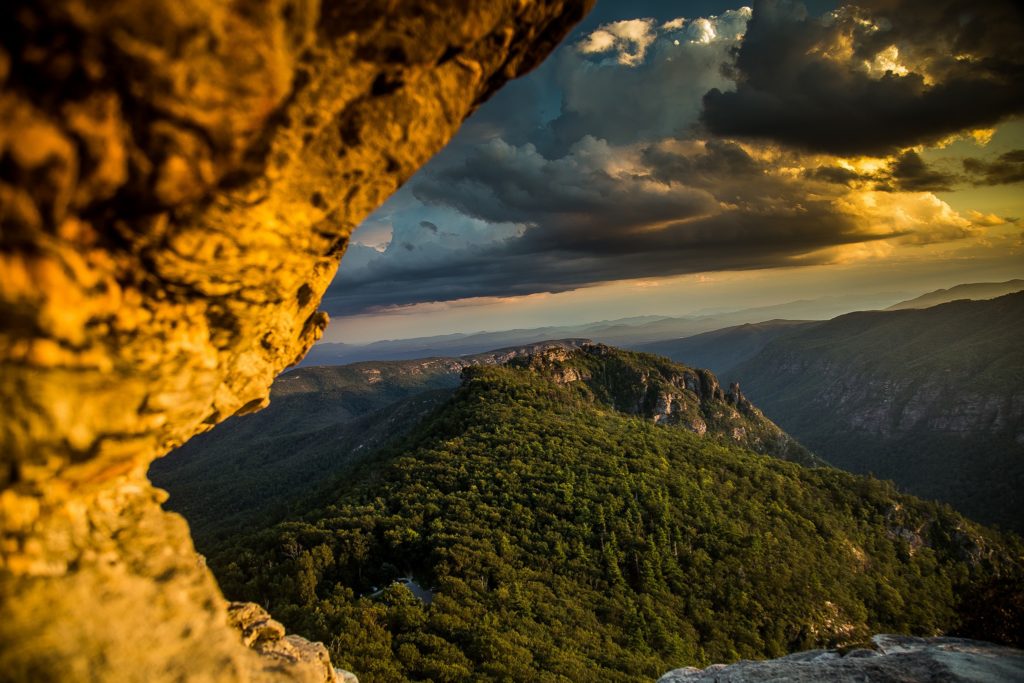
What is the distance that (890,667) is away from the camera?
54.6ft

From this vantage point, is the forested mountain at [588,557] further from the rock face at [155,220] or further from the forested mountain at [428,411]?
the forested mountain at [428,411]

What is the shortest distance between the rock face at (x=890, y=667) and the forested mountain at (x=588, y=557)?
1244cm

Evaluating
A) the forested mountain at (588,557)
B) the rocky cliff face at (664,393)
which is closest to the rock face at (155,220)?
the forested mountain at (588,557)

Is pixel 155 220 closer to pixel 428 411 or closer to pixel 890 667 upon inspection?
pixel 890 667

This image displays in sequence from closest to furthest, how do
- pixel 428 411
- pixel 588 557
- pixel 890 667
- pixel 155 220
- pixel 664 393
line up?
1. pixel 155 220
2. pixel 890 667
3. pixel 588 557
4. pixel 428 411
5. pixel 664 393

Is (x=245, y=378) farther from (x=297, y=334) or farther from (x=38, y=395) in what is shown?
(x=38, y=395)

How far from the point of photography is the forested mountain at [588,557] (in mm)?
36531

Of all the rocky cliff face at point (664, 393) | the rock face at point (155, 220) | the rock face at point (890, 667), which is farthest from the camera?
the rocky cliff face at point (664, 393)

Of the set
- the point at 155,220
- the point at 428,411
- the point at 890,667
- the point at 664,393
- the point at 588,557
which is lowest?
the point at 588,557

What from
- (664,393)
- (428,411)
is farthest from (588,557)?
(664,393)

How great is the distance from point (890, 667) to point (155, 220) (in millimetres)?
25717

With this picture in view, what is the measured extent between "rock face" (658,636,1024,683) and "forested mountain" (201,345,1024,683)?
12445mm

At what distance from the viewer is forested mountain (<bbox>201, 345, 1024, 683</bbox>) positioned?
36531 mm

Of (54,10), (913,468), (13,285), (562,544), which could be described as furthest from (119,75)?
(913,468)
